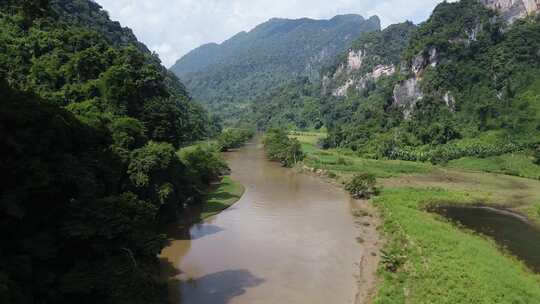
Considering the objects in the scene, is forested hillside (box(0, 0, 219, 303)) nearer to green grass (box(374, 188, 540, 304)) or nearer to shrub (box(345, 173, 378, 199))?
green grass (box(374, 188, 540, 304))

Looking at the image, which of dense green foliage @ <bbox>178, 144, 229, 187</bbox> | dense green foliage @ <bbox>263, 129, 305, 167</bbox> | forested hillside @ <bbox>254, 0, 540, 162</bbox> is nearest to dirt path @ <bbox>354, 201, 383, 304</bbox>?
dense green foliage @ <bbox>178, 144, 229, 187</bbox>

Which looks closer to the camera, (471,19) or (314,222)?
(314,222)

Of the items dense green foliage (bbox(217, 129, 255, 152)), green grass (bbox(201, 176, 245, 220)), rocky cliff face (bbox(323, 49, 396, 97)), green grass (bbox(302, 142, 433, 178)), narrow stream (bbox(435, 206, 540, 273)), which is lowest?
narrow stream (bbox(435, 206, 540, 273))

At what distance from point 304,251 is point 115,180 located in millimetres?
14473

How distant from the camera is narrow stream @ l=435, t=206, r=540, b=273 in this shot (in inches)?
1214

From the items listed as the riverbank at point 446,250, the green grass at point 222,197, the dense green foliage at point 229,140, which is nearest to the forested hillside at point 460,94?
the riverbank at point 446,250

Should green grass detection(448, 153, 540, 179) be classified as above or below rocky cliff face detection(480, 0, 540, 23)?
below

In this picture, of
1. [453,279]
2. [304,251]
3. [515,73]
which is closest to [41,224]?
[304,251]

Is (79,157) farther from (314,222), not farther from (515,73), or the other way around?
(515,73)

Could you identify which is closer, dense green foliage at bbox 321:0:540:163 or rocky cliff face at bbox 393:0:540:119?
dense green foliage at bbox 321:0:540:163

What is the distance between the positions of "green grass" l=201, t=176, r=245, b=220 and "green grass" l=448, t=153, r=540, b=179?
38.7 metres

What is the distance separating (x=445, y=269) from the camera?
83.1ft

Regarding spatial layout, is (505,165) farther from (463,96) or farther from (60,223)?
(60,223)

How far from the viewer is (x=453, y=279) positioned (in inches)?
942
